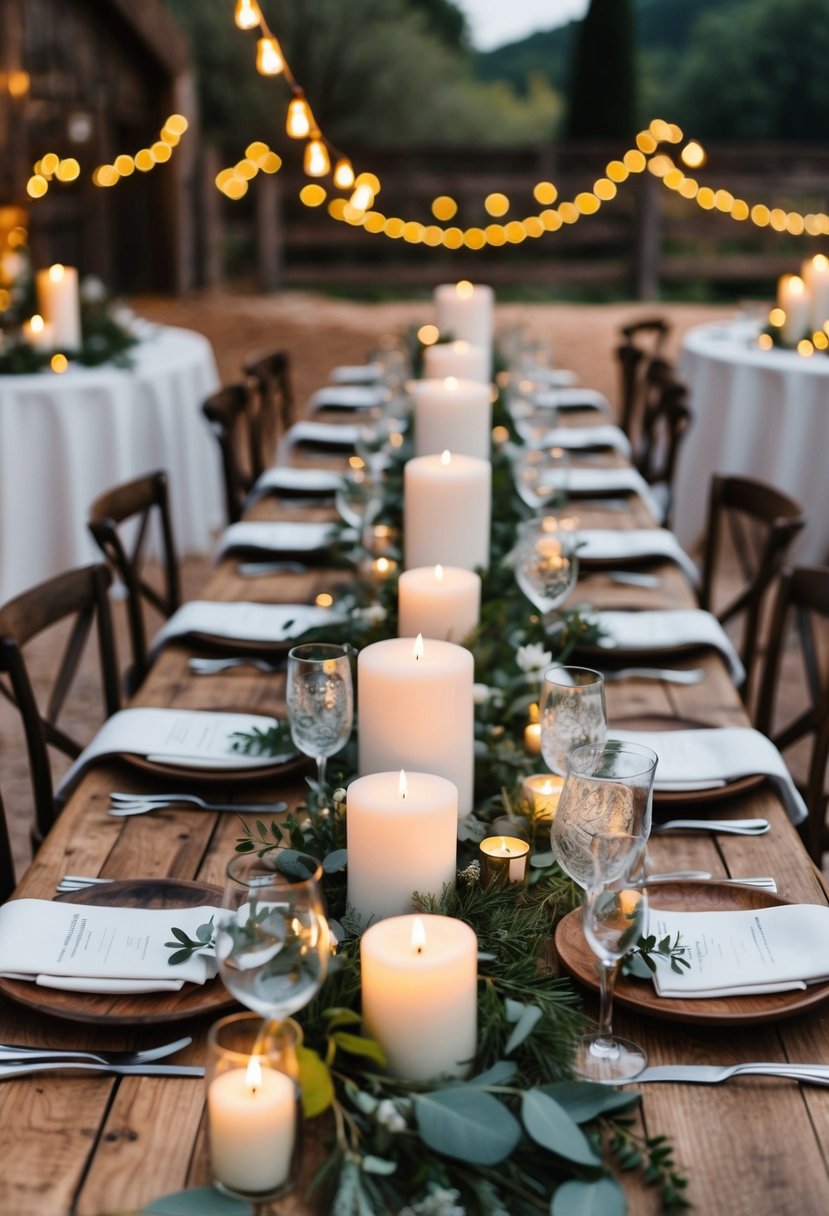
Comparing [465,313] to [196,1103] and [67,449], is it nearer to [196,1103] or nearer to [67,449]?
[67,449]

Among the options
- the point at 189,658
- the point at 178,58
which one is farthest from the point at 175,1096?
the point at 178,58

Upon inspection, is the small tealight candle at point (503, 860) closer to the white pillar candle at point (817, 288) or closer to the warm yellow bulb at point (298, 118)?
the warm yellow bulb at point (298, 118)

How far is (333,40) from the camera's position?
47.3 ft

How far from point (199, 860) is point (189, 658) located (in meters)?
0.68

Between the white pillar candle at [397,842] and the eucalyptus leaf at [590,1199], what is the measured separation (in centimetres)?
30

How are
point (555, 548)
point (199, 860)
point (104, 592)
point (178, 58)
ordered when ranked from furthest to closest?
point (178, 58) < point (104, 592) < point (555, 548) < point (199, 860)

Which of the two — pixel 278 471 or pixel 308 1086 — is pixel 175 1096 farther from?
pixel 278 471

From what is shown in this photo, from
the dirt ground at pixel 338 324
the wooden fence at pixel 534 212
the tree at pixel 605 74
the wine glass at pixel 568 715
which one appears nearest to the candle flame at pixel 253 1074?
the wine glass at pixel 568 715

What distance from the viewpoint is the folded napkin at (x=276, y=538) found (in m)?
2.67

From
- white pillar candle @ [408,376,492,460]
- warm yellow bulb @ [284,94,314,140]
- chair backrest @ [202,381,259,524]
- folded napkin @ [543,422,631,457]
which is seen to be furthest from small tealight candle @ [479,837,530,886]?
chair backrest @ [202,381,259,524]

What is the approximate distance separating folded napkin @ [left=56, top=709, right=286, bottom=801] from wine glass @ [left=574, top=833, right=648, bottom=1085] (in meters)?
0.65

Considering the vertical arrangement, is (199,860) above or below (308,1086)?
below

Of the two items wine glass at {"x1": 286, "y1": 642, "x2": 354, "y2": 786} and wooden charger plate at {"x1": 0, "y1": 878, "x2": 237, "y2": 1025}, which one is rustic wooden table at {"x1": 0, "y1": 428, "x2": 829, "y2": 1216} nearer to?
wooden charger plate at {"x1": 0, "y1": 878, "x2": 237, "y2": 1025}

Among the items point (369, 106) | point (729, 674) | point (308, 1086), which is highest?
point (369, 106)
